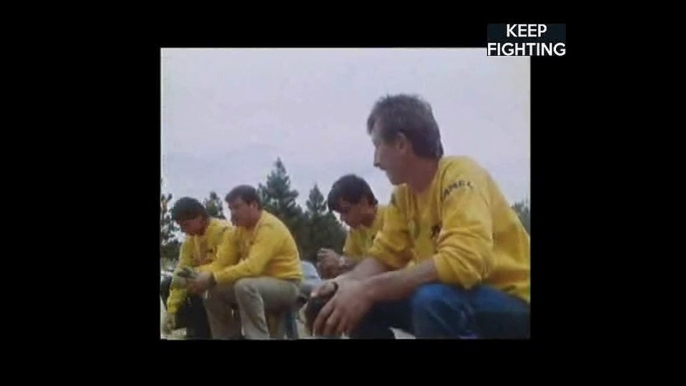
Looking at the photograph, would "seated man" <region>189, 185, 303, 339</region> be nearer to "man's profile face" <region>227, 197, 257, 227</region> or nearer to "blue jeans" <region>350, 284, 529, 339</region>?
"man's profile face" <region>227, 197, 257, 227</region>

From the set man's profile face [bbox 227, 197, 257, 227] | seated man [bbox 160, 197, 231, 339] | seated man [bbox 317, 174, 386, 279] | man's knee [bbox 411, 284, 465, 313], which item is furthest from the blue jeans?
seated man [bbox 160, 197, 231, 339]

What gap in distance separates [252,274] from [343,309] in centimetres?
42

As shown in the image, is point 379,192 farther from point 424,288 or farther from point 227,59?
point 227,59

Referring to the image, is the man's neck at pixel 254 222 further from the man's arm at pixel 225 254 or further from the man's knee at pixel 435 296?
the man's knee at pixel 435 296

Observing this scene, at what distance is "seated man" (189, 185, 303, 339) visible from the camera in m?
5.59

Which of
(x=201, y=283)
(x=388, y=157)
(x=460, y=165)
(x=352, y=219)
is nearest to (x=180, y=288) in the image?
(x=201, y=283)

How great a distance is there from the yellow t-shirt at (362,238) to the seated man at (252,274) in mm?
223

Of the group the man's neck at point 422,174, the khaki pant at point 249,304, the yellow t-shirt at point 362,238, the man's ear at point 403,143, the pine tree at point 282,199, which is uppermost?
the man's ear at point 403,143

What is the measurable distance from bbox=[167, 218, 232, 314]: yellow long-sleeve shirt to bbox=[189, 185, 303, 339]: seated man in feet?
0.10

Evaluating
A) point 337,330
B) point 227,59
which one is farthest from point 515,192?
point 227,59

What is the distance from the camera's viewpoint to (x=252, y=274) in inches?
221

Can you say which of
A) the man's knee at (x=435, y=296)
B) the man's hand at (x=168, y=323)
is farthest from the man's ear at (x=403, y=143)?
the man's hand at (x=168, y=323)

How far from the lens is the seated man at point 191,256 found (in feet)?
18.3

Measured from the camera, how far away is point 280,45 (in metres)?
5.57
